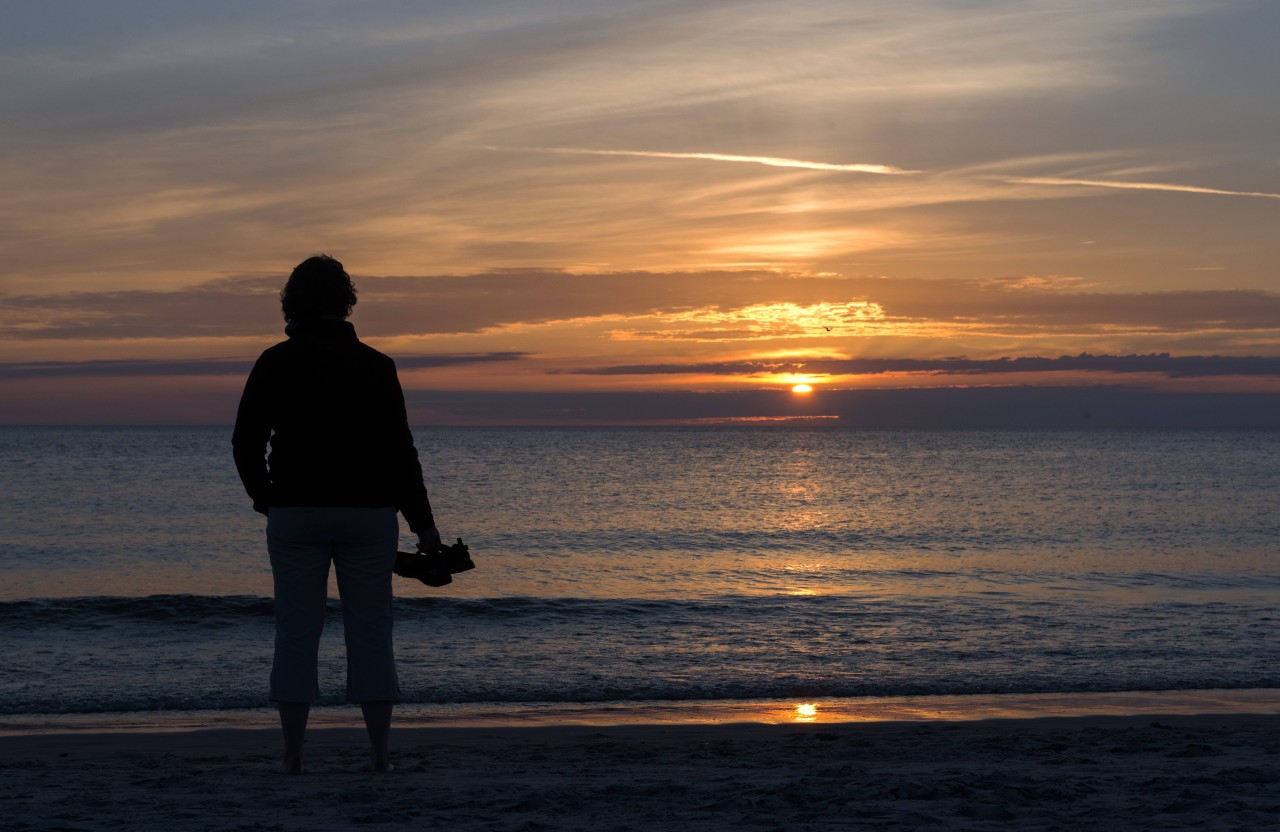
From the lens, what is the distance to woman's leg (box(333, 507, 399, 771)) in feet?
15.6

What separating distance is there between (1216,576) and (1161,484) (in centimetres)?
3258

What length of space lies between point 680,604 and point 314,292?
10.7 metres

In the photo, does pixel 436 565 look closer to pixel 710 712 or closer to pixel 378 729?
pixel 378 729

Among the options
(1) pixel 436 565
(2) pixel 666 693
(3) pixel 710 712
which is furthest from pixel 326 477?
(2) pixel 666 693

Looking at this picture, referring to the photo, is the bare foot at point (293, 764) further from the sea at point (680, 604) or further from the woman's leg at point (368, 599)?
the sea at point (680, 604)

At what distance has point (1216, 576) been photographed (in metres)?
18.7

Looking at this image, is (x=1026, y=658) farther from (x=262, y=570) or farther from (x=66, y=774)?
(x=262, y=570)

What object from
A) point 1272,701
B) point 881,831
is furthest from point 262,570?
point 881,831

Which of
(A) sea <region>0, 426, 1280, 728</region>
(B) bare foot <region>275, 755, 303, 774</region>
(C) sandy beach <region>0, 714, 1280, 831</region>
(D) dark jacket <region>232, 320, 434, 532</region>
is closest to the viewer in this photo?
(C) sandy beach <region>0, 714, 1280, 831</region>

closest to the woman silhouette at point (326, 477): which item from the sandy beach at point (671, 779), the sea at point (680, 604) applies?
the sandy beach at point (671, 779)

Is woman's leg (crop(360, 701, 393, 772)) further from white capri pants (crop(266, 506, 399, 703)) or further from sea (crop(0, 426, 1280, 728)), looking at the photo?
sea (crop(0, 426, 1280, 728))

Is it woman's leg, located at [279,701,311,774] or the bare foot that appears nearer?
woman's leg, located at [279,701,311,774]

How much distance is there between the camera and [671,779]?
215 inches

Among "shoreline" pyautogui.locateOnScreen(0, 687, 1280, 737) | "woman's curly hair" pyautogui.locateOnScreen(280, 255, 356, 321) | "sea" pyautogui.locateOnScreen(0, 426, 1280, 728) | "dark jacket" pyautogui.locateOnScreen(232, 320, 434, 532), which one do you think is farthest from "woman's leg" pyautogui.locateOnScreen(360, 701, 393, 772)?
"sea" pyautogui.locateOnScreen(0, 426, 1280, 728)
